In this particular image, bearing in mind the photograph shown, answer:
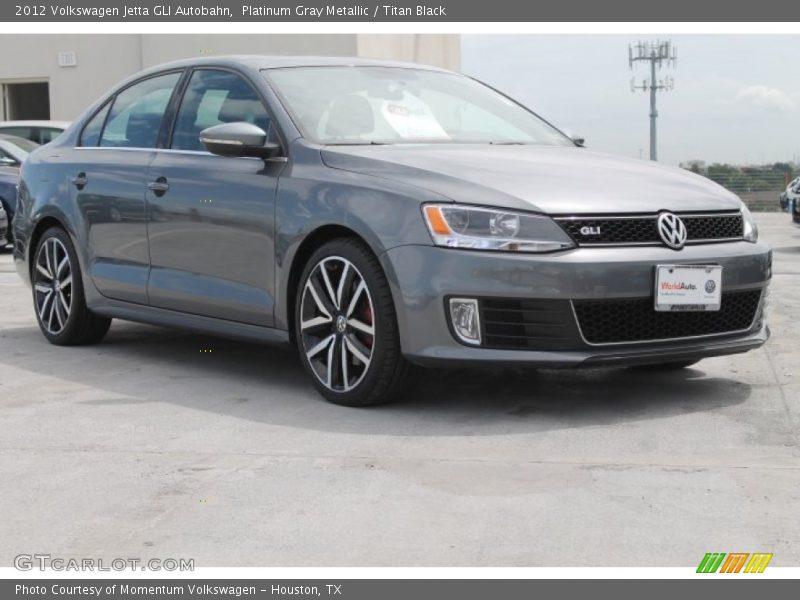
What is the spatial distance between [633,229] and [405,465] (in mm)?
1396

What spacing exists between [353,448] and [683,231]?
1.61 meters

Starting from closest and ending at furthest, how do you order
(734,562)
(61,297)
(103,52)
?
(734,562) → (61,297) → (103,52)

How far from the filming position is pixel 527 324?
5156 mm

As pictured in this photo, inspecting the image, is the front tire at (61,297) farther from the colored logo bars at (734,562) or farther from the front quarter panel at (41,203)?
the colored logo bars at (734,562)

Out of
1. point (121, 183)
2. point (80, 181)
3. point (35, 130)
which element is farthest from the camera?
point (35, 130)

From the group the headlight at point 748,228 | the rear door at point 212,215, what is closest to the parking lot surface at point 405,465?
the rear door at point 212,215

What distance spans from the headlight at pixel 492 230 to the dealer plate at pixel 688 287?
43 cm

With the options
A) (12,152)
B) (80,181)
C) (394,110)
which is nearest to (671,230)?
A: (394,110)

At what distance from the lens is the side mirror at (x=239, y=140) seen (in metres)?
5.82

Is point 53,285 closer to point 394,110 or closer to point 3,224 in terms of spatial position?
point 394,110

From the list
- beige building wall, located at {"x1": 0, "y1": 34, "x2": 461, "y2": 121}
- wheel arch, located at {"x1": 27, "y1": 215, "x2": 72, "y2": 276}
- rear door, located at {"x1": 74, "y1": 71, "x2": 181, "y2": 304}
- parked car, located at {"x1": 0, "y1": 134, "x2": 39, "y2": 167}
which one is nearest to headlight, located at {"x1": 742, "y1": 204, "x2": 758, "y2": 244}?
rear door, located at {"x1": 74, "y1": 71, "x2": 181, "y2": 304}

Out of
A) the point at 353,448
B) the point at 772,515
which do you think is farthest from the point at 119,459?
the point at 772,515

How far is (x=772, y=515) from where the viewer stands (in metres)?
3.89

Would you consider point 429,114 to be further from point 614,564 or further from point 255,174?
point 614,564
